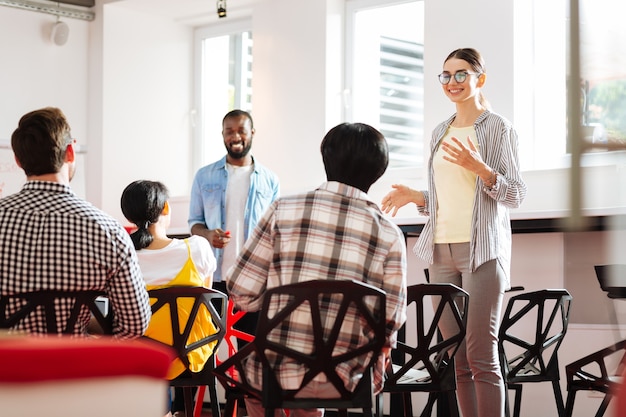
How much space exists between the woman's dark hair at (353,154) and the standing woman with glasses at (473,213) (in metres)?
A: 0.69

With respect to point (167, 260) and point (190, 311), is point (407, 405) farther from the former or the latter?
point (167, 260)

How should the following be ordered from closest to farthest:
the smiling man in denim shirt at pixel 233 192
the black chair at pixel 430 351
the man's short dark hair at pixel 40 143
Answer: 1. the man's short dark hair at pixel 40 143
2. the black chair at pixel 430 351
3. the smiling man in denim shirt at pixel 233 192

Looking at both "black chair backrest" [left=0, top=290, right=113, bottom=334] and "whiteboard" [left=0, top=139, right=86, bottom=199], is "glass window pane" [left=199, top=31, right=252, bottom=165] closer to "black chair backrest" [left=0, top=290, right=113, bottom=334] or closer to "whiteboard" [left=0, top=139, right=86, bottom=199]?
"whiteboard" [left=0, top=139, right=86, bottom=199]

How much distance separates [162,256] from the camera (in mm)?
3416

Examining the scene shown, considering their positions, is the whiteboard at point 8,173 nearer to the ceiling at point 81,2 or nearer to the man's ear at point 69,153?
the ceiling at point 81,2

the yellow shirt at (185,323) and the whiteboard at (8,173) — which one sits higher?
the whiteboard at (8,173)

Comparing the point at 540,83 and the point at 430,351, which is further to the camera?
the point at 540,83

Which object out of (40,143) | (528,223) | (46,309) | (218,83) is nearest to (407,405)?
(46,309)

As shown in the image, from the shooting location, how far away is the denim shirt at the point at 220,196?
16.0 feet

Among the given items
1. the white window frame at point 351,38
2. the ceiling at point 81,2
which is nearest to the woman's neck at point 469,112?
the white window frame at point 351,38

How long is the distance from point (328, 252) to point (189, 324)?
75cm

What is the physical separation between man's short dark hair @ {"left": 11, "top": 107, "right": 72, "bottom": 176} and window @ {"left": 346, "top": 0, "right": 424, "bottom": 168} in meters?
3.63

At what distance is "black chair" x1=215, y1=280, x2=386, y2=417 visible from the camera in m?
2.46

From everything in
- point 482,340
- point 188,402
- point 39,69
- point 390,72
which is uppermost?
point 39,69
